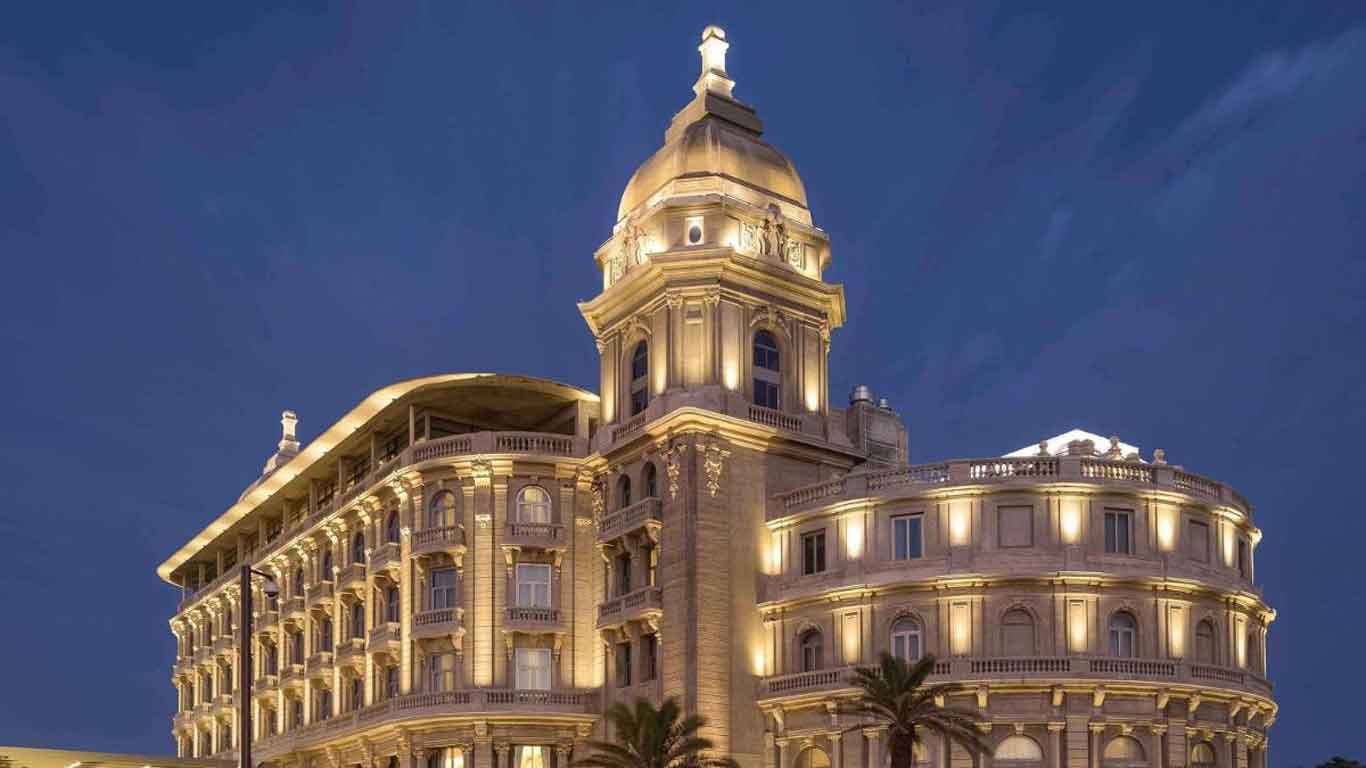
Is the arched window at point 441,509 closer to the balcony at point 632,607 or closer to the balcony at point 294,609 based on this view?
the balcony at point 632,607

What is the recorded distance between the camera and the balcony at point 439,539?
7894 centimetres

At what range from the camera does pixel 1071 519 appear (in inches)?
2689

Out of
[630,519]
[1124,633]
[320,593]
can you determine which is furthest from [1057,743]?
[320,593]

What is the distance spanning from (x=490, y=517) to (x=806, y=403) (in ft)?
49.3

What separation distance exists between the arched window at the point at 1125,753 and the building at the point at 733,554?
11 centimetres

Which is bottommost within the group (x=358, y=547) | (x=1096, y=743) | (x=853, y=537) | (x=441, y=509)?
(x=1096, y=743)

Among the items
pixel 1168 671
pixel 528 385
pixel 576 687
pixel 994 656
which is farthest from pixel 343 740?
pixel 1168 671

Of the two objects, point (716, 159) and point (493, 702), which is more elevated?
point (716, 159)

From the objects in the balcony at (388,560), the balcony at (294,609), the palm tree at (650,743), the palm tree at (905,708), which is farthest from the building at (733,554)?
the palm tree at (650,743)

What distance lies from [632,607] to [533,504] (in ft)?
25.9

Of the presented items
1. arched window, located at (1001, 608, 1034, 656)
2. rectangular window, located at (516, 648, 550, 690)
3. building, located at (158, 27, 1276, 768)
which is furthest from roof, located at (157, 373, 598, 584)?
arched window, located at (1001, 608, 1034, 656)

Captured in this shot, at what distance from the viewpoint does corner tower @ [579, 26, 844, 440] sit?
76.6 meters

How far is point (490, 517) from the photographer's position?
79250mm

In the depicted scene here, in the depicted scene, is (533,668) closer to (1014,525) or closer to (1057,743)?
(1014,525)
